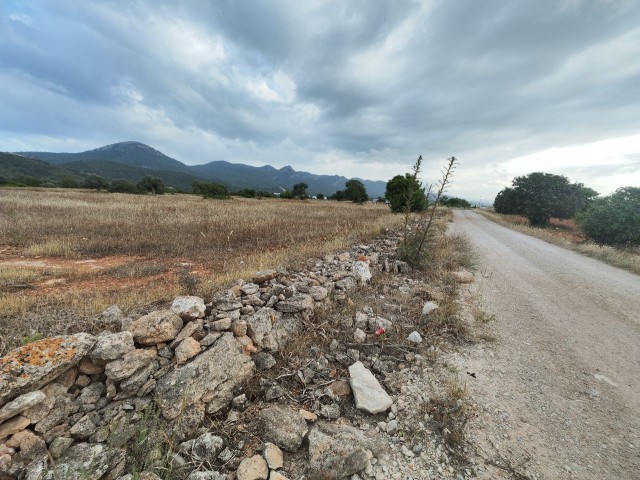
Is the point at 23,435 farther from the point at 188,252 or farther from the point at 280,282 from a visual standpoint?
the point at 188,252

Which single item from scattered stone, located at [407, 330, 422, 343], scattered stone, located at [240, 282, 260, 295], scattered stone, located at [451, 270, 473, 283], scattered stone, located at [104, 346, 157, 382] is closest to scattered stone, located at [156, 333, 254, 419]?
scattered stone, located at [104, 346, 157, 382]

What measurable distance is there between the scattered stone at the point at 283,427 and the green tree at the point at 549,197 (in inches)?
1841

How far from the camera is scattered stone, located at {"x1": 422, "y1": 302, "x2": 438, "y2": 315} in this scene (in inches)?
190

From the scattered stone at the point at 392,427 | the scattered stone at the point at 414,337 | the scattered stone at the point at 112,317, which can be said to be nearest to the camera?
the scattered stone at the point at 392,427

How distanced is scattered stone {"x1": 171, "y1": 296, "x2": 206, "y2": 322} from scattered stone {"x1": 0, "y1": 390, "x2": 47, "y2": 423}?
1.32 m

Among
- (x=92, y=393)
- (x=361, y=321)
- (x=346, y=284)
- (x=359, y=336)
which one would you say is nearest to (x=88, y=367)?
(x=92, y=393)

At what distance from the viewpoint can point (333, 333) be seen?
13.3ft

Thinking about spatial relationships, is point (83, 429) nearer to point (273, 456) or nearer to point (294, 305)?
point (273, 456)

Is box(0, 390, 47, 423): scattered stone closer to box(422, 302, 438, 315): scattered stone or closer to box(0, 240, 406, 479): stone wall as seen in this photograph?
box(0, 240, 406, 479): stone wall

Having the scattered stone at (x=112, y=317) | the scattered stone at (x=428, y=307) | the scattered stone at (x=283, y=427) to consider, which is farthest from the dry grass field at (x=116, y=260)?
the scattered stone at (x=428, y=307)

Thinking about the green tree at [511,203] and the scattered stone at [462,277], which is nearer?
the scattered stone at [462,277]

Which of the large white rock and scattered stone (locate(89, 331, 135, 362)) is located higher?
scattered stone (locate(89, 331, 135, 362))

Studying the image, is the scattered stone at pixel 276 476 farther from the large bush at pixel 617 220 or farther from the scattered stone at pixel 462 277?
the large bush at pixel 617 220

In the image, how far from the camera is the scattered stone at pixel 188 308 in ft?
11.0
